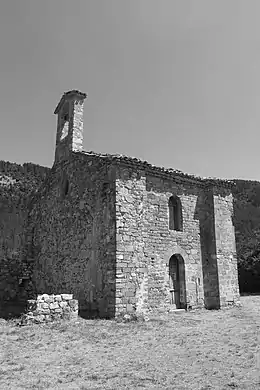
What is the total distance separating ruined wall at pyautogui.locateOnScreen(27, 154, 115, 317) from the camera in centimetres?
1054

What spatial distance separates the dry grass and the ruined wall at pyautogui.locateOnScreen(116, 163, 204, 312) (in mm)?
1278

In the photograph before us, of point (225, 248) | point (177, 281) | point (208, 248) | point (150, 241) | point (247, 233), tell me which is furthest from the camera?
point (247, 233)

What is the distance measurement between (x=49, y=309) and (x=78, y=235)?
11.3 ft

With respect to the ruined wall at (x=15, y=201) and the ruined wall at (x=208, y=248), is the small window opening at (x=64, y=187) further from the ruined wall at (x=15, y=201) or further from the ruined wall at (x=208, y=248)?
the ruined wall at (x=208, y=248)

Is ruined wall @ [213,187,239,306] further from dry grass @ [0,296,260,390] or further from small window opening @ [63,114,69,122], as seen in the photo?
small window opening @ [63,114,69,122]

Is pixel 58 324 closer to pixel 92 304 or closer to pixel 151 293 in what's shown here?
pixel 92 304

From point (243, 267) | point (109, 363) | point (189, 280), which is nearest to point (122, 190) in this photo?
point (189, 280)

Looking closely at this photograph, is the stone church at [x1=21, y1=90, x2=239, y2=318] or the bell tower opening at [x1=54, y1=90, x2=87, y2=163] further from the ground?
the bell tower opening at [x1=54, y1=90, x2=87, y2=163]

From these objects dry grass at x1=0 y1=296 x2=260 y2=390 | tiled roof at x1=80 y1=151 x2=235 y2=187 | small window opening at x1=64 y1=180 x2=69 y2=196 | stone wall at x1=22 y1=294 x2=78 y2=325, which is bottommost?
dry grass at x1=0 y1=296 x2=260 y2=390

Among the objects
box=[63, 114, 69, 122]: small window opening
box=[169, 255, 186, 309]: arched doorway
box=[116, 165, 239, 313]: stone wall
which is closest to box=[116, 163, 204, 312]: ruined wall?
box=[116, 165, 239, 313]: stone wall

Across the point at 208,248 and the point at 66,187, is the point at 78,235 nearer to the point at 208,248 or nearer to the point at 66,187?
the point at 66,187

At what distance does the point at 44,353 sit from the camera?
258 inches

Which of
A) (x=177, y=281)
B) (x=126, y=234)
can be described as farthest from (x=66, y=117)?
(x=177, y=281)

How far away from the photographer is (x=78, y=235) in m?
12.3
